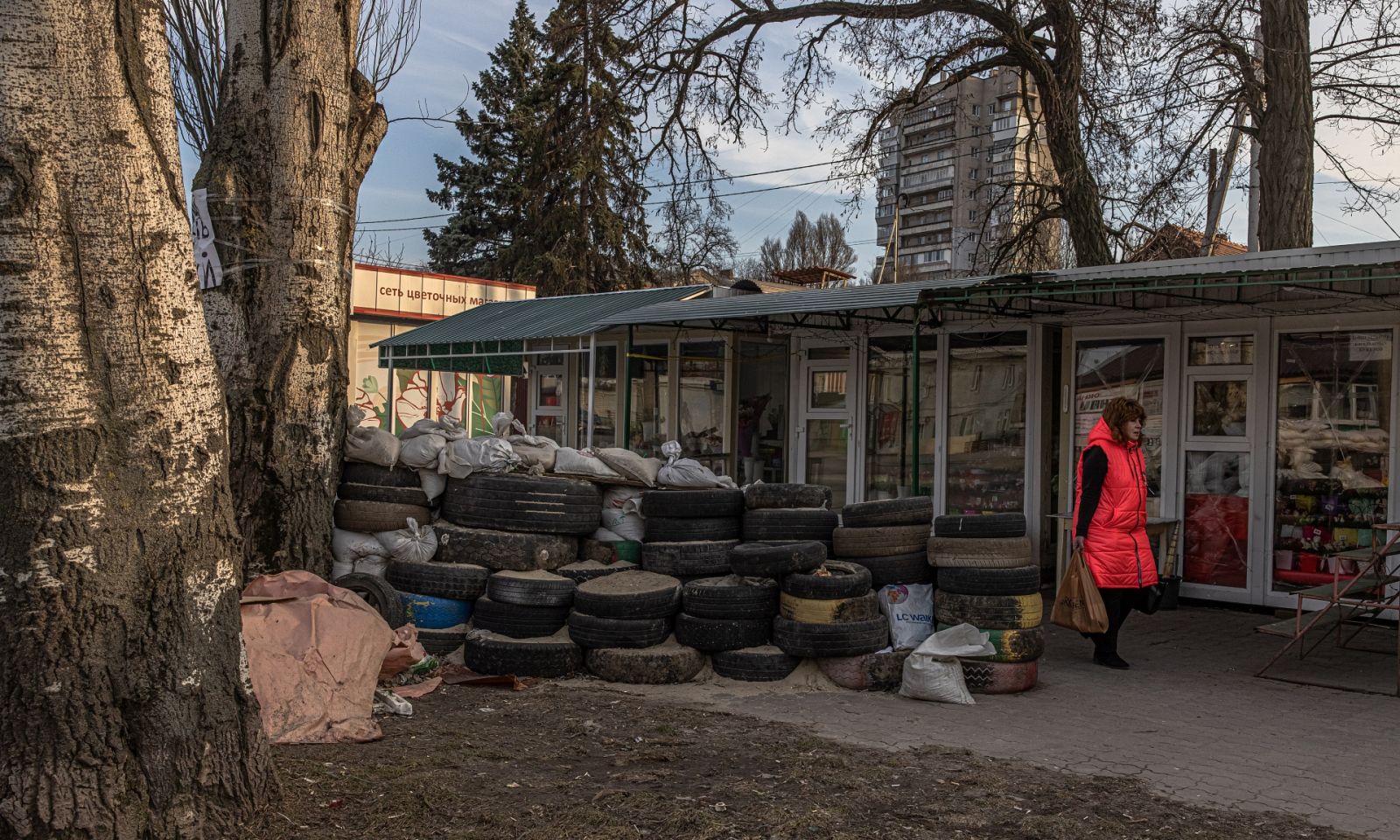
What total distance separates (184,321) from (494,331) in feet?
37.0

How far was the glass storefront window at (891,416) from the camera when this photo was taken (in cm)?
1156

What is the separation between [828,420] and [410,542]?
606 centimetres

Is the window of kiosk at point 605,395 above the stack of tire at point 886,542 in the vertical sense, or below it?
above

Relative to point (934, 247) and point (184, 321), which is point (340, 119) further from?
point (934, 247)

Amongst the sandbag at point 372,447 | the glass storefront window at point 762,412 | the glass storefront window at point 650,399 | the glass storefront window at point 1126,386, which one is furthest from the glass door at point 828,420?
the sandbag at point 372,447

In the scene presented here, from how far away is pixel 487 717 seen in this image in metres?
5.68

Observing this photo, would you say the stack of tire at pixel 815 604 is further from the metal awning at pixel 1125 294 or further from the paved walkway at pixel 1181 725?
the metal awning at pixel 1125 294

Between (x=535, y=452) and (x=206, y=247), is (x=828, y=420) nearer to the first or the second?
(x=535, y=452)

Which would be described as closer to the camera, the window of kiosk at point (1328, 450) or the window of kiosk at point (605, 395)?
the window of kiosk at point (1328, 450)

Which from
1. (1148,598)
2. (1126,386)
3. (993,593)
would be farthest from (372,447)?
(1126,386)

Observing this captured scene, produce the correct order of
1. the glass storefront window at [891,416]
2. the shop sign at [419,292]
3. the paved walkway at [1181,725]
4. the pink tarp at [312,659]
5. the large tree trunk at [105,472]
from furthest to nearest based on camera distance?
the shop sign at [419,292]
the glass storefront window at [891,416]
the pink tarp at [312,659]
the paved walkway at [1181,725]
the large tree trunk at [105,472]

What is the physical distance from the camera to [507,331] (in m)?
14.6

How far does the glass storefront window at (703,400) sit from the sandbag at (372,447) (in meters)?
6.19

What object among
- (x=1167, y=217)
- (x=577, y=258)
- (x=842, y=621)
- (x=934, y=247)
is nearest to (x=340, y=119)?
(x=842, y=621)
